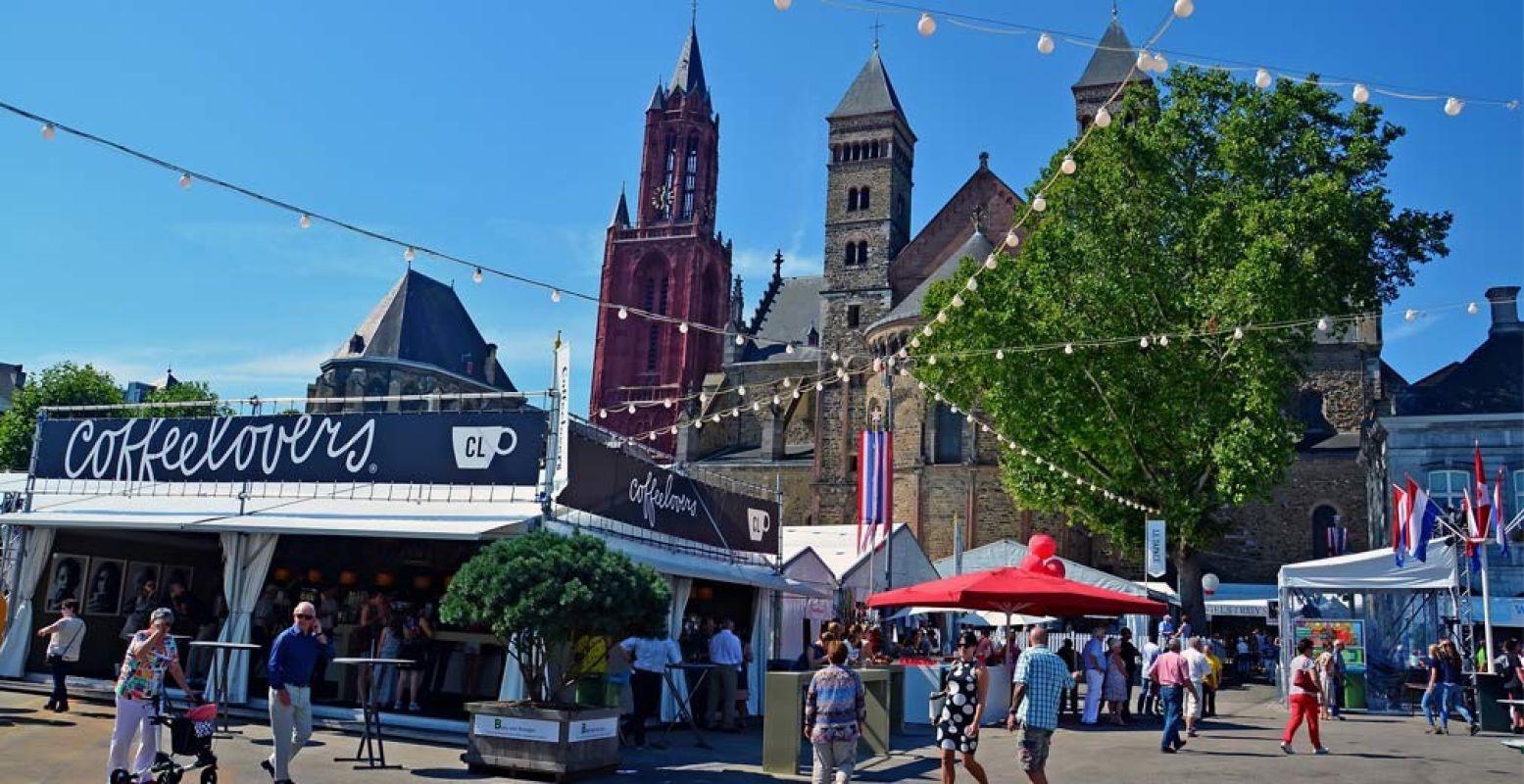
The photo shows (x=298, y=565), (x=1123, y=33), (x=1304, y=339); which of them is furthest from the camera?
(x=1123, y=33)

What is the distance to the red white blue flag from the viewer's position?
23.0m

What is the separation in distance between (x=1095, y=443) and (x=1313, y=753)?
12.9 meters

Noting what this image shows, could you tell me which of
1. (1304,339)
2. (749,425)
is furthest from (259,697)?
(749,425)

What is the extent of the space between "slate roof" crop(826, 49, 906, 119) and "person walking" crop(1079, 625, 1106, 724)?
111 ft

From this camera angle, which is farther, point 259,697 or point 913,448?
point 913,448

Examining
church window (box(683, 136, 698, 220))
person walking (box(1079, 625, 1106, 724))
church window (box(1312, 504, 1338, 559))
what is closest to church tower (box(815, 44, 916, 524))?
church window (box(1312, 504, 1338, 559))

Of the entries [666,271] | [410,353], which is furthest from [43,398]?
[666,271]

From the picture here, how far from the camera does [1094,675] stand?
1638 cm

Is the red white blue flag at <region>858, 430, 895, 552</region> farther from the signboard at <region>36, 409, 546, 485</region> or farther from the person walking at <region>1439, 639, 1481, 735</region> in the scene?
the signboard at <region>36, 409, 546, 485</region>

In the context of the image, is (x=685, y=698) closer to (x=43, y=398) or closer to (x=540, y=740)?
(x=540, y=740)

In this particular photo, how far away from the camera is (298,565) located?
17.7 metres

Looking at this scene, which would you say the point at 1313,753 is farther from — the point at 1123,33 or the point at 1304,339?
the point at 1123,33

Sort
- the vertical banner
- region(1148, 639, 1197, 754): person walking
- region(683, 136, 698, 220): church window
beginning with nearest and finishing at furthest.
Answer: region(1148, 639, 1197, 754): person walking
the vertical banner
region(683, 136, 698, 220): church window

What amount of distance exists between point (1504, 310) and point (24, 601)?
32.5m
